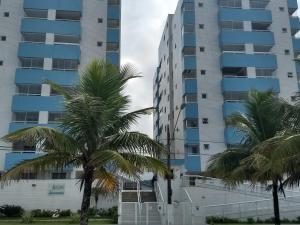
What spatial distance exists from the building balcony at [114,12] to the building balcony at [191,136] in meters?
17.1

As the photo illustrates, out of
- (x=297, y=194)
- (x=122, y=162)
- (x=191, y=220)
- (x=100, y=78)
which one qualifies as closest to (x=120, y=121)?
(x=100, y=78)

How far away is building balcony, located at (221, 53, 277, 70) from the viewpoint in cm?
5122

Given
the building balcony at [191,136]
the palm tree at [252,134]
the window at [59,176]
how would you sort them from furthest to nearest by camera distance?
the building balcony at [191,136]
the window at [59,176]
the palm tree at [252,134]

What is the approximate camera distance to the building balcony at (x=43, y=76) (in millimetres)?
47406

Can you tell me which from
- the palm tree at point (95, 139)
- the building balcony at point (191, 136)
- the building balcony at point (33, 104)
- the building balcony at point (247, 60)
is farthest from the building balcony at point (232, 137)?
the palm tree at point (95, 139)

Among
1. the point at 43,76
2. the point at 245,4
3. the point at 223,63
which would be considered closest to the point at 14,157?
the point at 43,76

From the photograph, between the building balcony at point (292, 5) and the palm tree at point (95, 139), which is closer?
the palm tree at point (95, 139)

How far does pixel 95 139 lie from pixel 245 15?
42742mm

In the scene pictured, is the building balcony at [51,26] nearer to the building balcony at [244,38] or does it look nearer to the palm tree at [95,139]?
the building balcony at [244,38]

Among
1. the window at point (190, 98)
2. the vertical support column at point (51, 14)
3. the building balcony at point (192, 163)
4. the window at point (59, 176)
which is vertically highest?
the vertical support column at point (51, 14)

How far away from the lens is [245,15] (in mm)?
53594

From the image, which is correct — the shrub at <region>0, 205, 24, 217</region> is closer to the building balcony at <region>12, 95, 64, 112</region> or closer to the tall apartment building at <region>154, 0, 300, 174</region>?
the building balcony at <region>12, 95, 64, 112</region>

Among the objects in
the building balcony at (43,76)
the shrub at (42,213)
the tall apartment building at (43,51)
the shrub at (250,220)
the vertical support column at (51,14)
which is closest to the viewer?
the shrub at (250,220)

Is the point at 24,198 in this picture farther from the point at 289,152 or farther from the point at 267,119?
the point at 289,152
